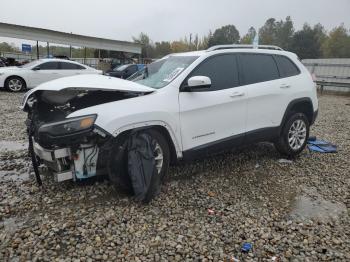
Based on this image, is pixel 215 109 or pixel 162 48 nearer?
pixel 215 109

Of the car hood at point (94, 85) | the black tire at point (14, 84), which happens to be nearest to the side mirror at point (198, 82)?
the car hood at point (94, 85)

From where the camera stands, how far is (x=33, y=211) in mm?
3605

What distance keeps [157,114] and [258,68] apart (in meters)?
2.12

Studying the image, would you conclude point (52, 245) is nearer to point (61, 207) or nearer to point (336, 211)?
point (61, 207)

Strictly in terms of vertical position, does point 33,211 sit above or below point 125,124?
below

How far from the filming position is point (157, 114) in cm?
390

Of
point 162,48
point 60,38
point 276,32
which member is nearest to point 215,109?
point 60,38

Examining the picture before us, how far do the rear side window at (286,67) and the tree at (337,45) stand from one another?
48020 mm

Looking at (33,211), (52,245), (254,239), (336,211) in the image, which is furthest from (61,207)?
(336,211)

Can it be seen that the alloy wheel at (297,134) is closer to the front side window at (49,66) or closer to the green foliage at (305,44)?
the front side window at (49,66)

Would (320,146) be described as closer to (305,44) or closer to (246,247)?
(246,247)

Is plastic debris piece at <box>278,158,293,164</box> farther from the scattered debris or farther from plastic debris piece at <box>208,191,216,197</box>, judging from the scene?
plastic debris piece at <box>208,191,216,197</box>

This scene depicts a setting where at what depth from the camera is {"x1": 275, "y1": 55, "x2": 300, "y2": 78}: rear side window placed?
18.1 feet

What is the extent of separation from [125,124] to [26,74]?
11901mm
